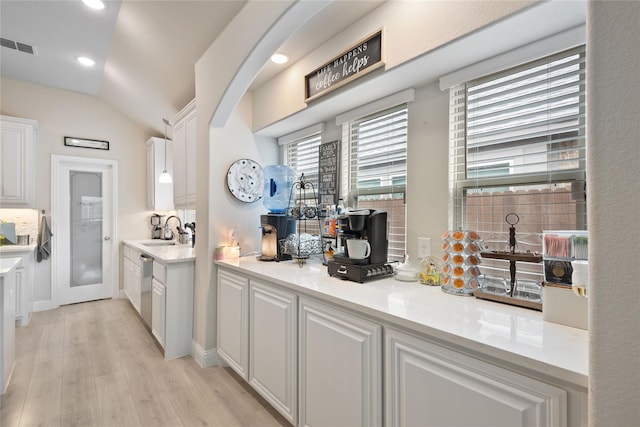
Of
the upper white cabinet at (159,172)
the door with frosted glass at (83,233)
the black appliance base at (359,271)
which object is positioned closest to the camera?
the black appliance base at (359,271)

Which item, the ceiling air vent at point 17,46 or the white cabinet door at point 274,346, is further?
the ceiling air vent at point 17,46

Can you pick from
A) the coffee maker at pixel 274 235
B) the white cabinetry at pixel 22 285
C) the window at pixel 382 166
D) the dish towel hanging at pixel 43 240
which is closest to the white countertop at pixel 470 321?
the window at pixel 382 166

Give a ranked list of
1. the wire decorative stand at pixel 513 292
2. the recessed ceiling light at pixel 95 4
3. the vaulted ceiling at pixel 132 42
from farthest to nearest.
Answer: the recessed ceiling light at pixel 95 4 → the vaulted ceiling at pixel 132 42 → the wire decorative stand at pixel 513 292

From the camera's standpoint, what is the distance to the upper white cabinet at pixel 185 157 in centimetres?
317

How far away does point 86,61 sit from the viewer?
3637mm

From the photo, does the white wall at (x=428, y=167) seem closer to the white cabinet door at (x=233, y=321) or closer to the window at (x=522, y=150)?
the window at (x=522, y=150)

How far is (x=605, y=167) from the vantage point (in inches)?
27.5

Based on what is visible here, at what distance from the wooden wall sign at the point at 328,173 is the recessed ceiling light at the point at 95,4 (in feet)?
7.43

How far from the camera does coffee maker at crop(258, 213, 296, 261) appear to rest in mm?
2512

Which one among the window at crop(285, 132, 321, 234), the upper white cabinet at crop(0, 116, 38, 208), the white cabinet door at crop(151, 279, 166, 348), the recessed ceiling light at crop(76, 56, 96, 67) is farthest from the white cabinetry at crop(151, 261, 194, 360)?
the recessed ceiling light at crop(76, 56, 96, 67)

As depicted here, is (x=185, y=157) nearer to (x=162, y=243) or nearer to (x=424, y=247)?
(x=162, y=243)

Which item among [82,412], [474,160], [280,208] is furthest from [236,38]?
[82,412]

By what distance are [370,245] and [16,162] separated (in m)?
4.61

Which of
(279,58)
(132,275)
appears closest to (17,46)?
(132,275)
